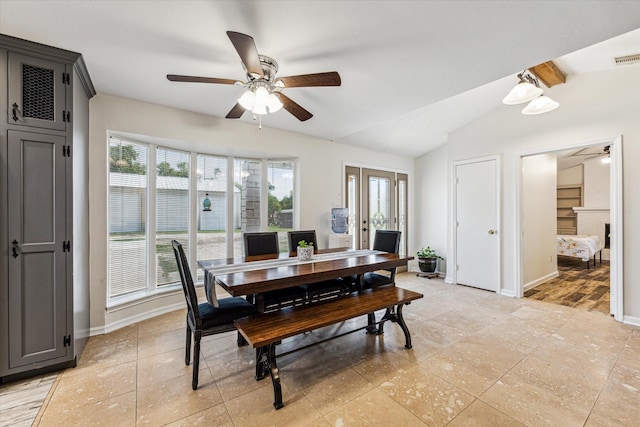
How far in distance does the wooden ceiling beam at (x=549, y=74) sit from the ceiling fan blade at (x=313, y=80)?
2.97 m

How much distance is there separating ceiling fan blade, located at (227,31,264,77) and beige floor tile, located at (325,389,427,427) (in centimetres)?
233

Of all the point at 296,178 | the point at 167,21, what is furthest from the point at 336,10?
the point at 296,178

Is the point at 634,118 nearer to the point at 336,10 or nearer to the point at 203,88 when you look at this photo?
the point at 336,10

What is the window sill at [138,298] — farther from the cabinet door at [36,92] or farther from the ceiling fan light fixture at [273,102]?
the ceiling fan light fixture at [273,102]

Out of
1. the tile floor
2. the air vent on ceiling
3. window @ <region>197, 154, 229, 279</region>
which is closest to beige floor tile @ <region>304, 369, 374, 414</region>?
the tile floor

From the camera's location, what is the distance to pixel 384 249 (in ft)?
12.2

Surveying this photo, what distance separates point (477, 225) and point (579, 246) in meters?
3.06

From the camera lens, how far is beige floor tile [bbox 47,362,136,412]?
6.02 feet

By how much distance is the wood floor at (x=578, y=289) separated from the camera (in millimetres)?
3756

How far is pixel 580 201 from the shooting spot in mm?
7180

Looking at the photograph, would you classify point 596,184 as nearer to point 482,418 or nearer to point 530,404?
point 530,404

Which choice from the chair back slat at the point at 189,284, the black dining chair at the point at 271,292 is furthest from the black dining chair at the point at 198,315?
the black dining chair at the point at 271,292

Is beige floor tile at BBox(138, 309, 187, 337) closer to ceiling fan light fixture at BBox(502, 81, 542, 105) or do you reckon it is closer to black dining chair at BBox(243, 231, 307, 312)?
black dining chair at BBox(243, 231, 307, 312)

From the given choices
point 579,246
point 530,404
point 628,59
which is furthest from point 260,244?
point 579,246
